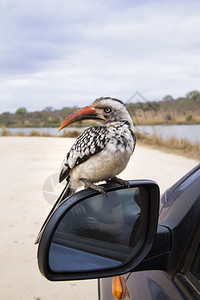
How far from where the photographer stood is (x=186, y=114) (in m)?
14.7

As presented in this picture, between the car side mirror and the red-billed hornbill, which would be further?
the red-billed hornbill

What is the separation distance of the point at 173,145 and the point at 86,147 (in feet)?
40.2

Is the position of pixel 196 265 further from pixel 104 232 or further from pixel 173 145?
pixel 173 145

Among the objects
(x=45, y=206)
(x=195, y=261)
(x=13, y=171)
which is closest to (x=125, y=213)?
(x=195, y=261)

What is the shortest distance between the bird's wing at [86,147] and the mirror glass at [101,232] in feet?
0.69

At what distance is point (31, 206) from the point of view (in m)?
6.45

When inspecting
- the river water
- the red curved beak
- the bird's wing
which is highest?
the red curved beak

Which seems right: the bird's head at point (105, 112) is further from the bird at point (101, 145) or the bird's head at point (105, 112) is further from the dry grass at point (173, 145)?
the dry grass at point (173, 145)

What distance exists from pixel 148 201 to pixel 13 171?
8.69 meters

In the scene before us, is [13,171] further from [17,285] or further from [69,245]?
[69,245]

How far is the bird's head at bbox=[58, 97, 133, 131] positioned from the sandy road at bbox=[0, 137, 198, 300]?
7.89ft

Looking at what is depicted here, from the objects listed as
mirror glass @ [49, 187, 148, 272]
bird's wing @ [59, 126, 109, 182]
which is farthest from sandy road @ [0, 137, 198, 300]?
bird's wing @ [59, 126, 109, 182]

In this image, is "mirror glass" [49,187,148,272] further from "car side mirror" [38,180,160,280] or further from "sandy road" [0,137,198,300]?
"sandy road" [0,137,198,300]

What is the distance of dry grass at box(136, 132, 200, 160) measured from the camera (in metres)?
12.1
